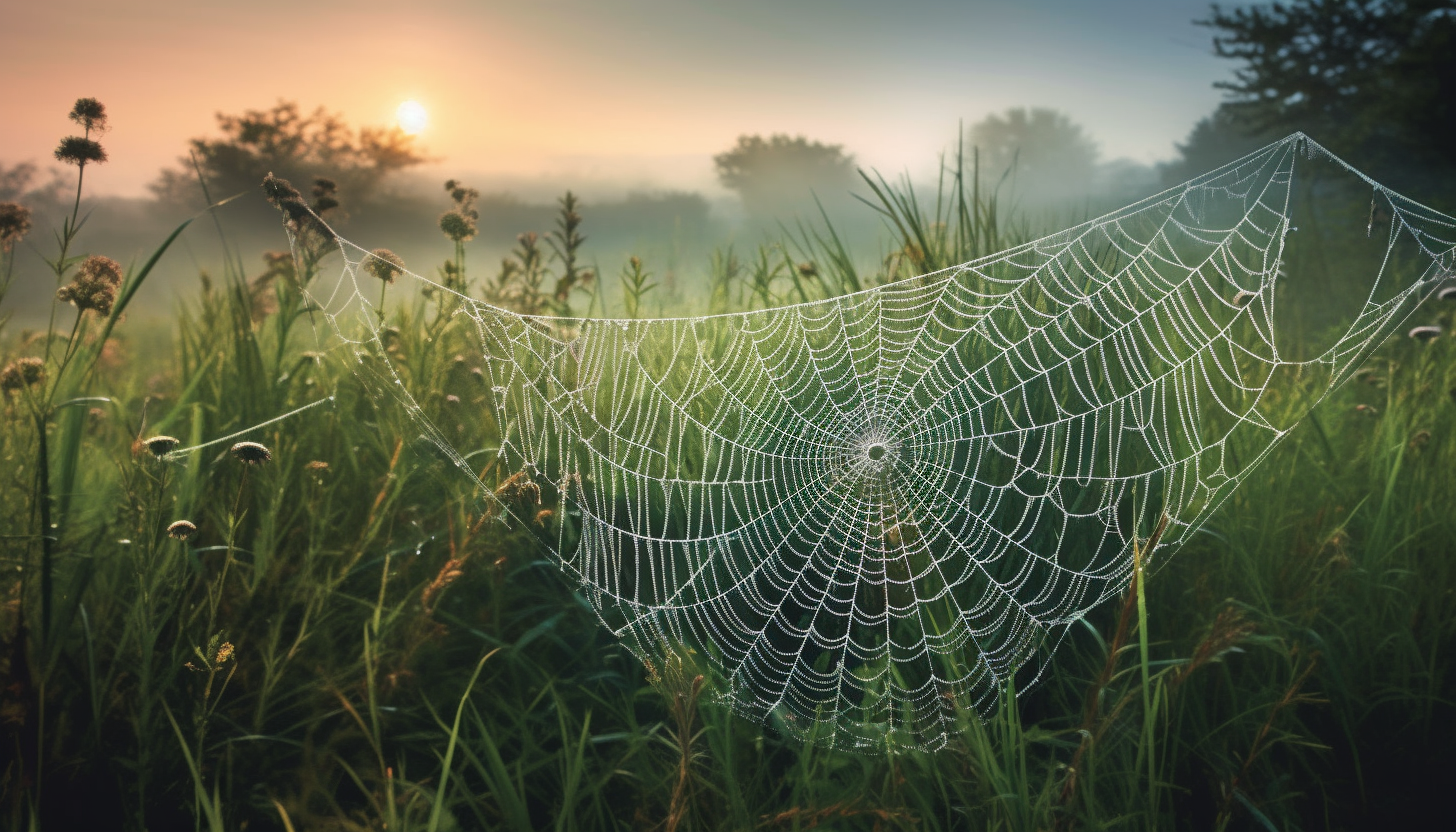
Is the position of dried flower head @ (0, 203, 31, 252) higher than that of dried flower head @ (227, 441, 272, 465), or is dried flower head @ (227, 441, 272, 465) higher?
dried flower head @ (0, 203, 31, 252)

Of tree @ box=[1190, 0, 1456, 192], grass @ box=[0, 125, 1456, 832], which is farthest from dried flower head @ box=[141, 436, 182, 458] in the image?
tree @ box=[1190, 0, 1456, 192]

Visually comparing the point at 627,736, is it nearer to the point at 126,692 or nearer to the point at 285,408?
the point at 126,692

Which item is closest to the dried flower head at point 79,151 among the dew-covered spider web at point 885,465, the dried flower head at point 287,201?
the dried flower head at point 287,201

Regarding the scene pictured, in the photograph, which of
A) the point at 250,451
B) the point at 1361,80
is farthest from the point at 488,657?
the point at 1361,80

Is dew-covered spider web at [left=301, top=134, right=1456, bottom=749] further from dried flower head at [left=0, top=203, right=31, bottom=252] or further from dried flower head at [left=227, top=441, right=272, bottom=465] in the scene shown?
dried flower head at [left=0, top=203, right=31, bottom=252]

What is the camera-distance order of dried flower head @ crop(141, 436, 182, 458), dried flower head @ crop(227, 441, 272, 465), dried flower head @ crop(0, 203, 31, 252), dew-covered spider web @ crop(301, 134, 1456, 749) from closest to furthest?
dried flower head @ crop(141, 436, 182, 458)
dried flower head @ crop(227, 441, 272, 465)
dried flower head @ crop(0, 203, 31, 252)
dew-covered spider web @ crop(301, 134, 1456, 749)

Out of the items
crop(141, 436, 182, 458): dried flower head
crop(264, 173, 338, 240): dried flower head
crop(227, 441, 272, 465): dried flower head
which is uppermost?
crop(264, 173, 338, 240): dried flower head

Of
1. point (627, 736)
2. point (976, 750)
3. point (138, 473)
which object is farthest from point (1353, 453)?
point (138, 473)

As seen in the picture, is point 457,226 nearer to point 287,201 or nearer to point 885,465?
point 287,201
